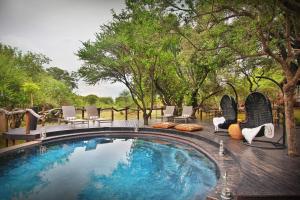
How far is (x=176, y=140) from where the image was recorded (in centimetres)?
1027

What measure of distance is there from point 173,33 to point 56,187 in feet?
18.6

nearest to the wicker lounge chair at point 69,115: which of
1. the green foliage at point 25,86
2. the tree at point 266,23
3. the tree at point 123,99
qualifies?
the green foliage at point 25,86

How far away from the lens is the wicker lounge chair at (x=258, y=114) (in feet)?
23.0

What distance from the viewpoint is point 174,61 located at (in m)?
16.2

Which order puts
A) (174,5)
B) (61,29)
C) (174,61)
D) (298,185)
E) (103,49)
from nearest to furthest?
(298,185) < (174,5) < (103,49) < (174,61) < (61,29)

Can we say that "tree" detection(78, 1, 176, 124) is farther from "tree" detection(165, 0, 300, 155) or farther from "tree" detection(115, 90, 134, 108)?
"tree" detection(115, 90, 134, 108)

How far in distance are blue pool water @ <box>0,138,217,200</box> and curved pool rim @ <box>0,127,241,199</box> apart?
0.26 meters

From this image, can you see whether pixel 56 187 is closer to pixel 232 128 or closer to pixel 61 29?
pixel 232 128

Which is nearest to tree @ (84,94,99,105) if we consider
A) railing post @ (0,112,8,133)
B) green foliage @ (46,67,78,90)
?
railing post @ (0,112,8,133)

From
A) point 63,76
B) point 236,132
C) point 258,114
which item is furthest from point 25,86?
point 63,76

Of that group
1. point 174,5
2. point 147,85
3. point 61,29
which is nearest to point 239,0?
point 174,5

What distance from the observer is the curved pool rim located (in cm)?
490

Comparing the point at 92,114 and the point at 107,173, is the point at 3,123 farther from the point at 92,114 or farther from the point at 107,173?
the point at 107,173

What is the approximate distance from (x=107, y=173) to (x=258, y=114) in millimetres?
4848
